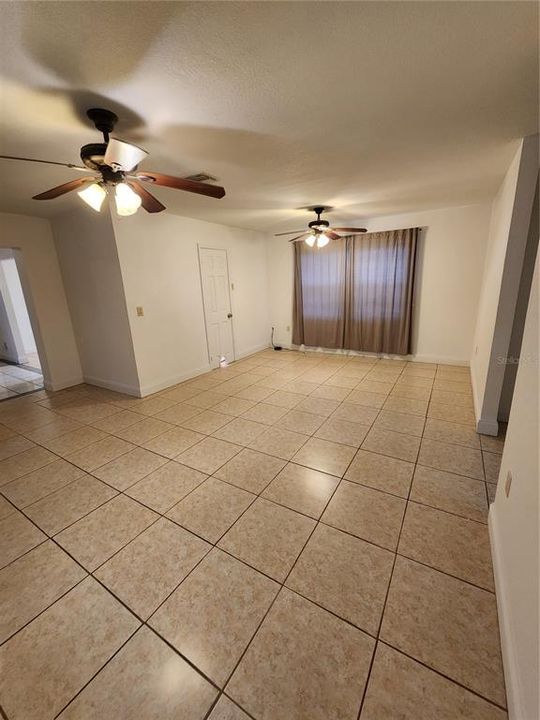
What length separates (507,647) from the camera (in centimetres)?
115

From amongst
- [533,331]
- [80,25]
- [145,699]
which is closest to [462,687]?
[145,699]

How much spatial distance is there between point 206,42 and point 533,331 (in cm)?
199

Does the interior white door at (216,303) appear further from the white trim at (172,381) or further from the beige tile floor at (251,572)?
the beige tile floor at (251,572)

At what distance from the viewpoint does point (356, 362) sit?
17.3ft

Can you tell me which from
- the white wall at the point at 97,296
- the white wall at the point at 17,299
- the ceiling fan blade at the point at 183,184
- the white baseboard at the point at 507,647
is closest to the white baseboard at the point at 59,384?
the white wall at the point at 97,296

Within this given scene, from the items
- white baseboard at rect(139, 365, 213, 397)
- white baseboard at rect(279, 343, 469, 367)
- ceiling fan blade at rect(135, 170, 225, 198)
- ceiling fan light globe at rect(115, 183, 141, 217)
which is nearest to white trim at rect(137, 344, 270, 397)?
white baseboard at rect(139, 365, 213, 397)

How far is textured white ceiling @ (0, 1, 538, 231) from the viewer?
1.11 metres

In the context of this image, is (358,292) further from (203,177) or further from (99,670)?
(99,670)

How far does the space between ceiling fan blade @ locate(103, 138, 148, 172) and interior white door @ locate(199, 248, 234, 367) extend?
9.85 feet

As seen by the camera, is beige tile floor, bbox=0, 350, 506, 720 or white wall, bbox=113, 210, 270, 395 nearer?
beige tile floor, bbox=0, 350, 506, 720

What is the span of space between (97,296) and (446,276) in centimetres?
518

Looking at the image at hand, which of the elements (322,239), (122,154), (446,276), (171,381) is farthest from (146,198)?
(446,276)

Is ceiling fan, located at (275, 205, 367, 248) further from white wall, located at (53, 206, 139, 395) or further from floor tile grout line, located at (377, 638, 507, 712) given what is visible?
floor tile grout line, located at (377, 638, 507, 712)

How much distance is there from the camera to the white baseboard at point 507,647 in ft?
3.27
